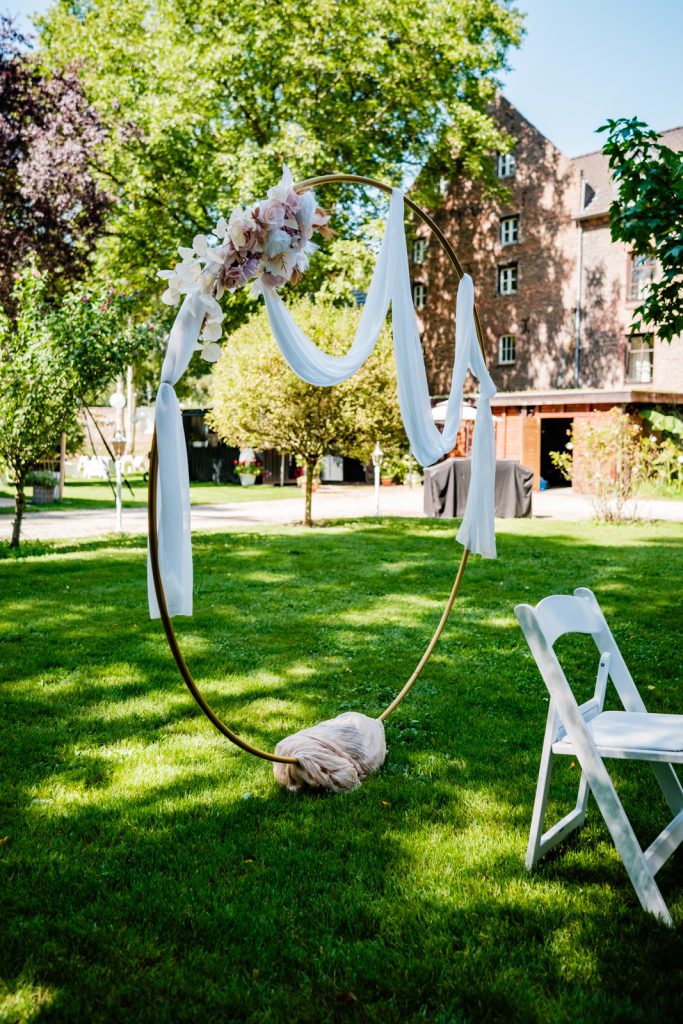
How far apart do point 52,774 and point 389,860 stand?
1.87 m

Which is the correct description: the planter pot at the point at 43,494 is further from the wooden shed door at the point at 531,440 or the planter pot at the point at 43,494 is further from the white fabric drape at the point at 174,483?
the white fabric drape at the point at 174,483

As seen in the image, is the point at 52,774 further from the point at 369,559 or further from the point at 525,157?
the point at 525,157

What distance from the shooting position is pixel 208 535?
14.8 meters

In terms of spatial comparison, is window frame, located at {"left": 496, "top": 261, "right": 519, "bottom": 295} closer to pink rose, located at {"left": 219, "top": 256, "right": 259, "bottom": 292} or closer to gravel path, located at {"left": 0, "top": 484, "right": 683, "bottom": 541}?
gravel path, located at {"left": 0, "top": 484, "right": 683, "bottom": 541}

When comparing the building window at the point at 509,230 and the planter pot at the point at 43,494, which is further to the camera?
the building window at the point at 509,230

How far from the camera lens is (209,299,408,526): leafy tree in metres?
15.3

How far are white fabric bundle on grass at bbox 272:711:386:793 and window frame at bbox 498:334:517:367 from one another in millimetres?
32035

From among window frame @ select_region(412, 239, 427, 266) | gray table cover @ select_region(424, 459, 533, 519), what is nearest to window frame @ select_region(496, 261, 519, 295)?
window frame @ select_region(412, 239, 427, 266)

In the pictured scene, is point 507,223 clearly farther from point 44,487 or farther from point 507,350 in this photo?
point 44,487

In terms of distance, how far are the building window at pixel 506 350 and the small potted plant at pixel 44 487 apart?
2061cm

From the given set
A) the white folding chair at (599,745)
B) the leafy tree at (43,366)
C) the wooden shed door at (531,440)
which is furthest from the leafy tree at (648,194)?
the wooden shed door at (531,440)

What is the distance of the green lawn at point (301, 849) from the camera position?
106 inches

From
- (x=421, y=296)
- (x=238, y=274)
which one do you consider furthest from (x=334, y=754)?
(x=421, y=296)

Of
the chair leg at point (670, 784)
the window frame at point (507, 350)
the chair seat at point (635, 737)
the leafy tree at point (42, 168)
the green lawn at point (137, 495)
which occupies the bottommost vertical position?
the chair leg at point (670, 784)
